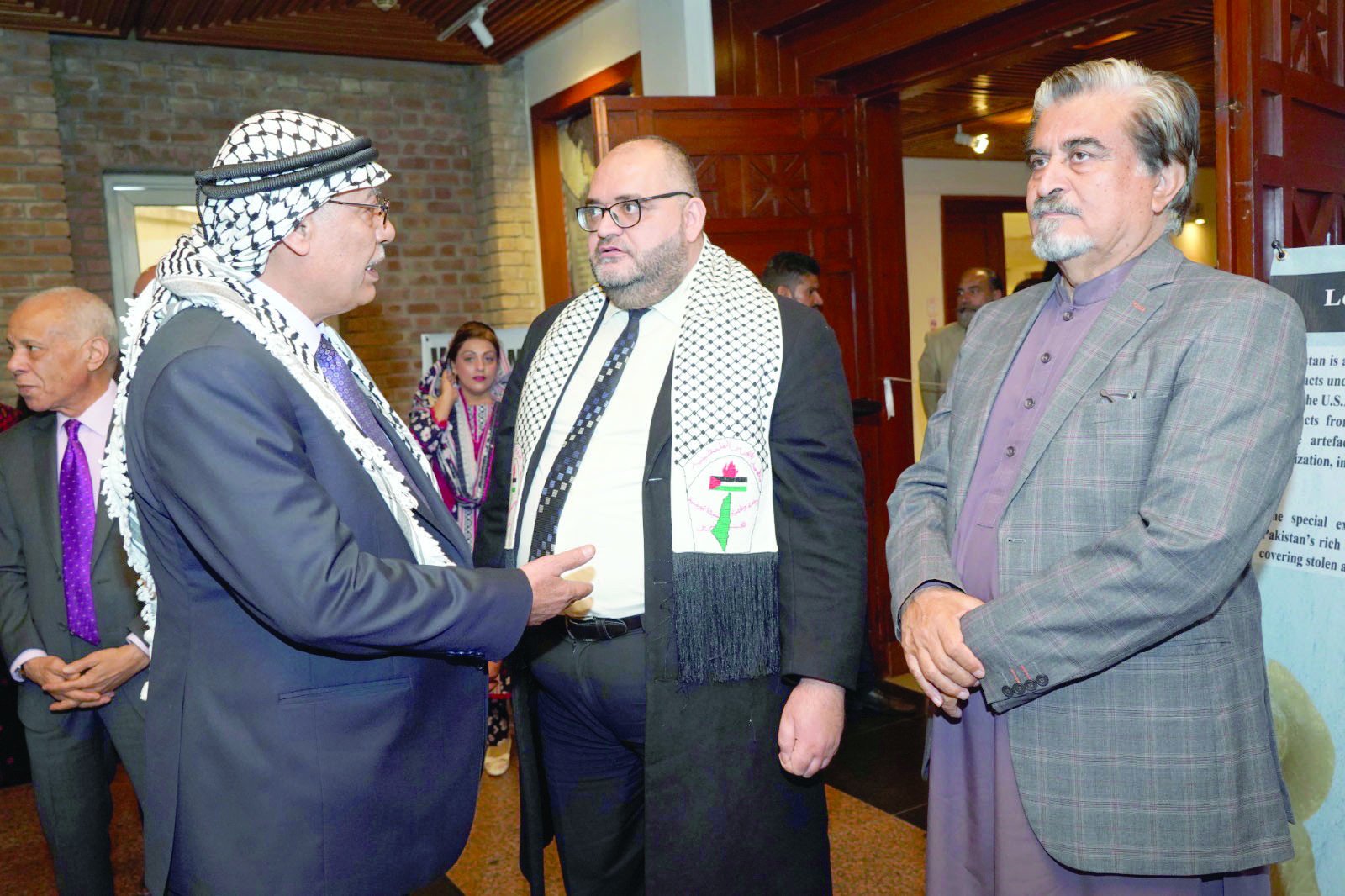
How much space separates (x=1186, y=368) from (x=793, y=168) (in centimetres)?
327

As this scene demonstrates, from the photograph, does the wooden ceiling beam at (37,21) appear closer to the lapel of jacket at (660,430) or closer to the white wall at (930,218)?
the lapel of jacket at (660,430)

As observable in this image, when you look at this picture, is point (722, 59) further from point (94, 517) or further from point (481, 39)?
point (94, 517)

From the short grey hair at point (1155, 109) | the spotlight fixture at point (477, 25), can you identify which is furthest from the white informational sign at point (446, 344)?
the short grey hair at point (1155, 109)

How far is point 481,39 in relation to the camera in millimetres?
5953

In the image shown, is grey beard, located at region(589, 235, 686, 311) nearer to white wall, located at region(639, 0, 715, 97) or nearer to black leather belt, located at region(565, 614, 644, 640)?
black leather belt, located at region(565, 614, 644, 640)

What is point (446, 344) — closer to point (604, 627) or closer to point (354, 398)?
point (604, 627)

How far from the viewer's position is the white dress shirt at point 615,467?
197 centimetres

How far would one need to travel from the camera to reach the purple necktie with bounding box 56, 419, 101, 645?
2600mm

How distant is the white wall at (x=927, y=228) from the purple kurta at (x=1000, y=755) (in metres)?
7.95

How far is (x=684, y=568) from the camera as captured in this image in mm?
1927

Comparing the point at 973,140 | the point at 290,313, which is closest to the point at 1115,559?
the point at 290,313

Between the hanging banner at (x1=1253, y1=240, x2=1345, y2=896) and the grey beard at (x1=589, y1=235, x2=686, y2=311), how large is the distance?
4.52 ft

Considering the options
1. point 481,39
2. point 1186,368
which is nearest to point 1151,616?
point 1186,368

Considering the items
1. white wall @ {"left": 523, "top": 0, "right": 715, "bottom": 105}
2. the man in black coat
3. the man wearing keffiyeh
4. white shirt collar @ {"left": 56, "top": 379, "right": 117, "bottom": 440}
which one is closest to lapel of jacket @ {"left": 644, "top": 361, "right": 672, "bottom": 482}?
the man in black coat
